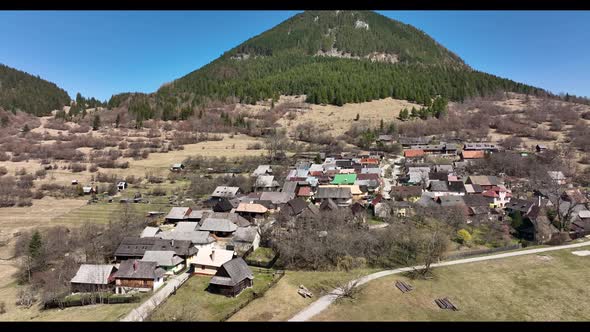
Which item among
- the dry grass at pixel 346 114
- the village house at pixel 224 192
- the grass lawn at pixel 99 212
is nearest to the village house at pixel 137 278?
the grass lawn at pixel 99 212

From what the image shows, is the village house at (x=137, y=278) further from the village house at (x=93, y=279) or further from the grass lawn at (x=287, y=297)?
the grass lawn at (x=287, y=297)

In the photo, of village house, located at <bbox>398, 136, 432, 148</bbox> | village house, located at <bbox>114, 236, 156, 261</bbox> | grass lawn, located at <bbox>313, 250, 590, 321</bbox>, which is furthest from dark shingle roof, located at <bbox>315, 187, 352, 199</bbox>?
village house, located at <bbox>398, 136, 432, 148</bbox>

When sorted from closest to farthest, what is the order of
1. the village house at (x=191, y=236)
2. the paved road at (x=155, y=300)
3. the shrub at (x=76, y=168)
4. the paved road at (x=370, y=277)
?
the paved road at (x=155, y=300), the paved road at (x=370, y=277), the village house at (x=191, y=236), the shrub at (x=76, y=168)

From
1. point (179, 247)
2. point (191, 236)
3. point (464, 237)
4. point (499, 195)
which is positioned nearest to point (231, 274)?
point (179, 247)

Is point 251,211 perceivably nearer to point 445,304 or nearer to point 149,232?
point 149,232

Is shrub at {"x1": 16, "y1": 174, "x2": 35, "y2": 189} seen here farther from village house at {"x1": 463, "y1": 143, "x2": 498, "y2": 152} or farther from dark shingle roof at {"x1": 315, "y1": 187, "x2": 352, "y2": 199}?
village house at {"x1": 463, "y1": 143, "x2": 498, "y2": 152}

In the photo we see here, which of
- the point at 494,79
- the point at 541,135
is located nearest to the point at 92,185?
the point at 541,135
